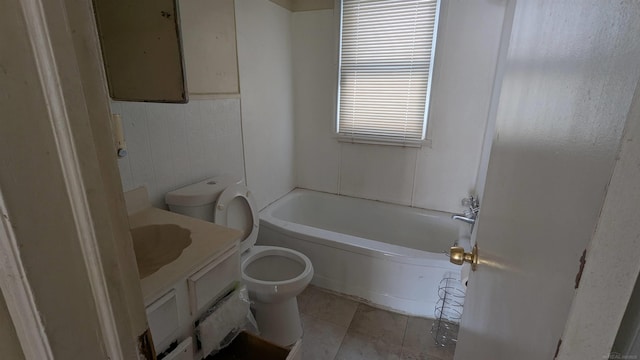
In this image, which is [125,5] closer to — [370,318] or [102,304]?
[102,304]

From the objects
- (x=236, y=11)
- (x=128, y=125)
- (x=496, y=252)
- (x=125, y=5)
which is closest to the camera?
(x=496, y=252)

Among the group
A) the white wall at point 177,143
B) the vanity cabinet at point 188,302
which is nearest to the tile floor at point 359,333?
the vanity cabinet at point 188,302

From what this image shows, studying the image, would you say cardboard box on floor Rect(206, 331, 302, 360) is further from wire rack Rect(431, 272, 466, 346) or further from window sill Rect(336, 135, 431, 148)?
window sill Rect(336, 135, 431, 148)

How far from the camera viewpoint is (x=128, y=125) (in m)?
1.30

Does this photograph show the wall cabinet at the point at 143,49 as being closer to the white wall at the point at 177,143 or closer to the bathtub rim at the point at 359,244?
the white wall at the point at 177,143

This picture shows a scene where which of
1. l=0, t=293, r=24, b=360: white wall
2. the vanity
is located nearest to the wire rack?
the vanity

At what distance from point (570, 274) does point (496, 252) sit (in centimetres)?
35

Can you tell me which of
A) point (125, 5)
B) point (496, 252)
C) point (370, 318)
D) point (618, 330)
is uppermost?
point (125, 5)

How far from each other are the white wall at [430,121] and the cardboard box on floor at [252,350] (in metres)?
1.74

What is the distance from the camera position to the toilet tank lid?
1.46m

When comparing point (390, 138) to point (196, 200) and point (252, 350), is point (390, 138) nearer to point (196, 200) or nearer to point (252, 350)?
point (196, 200)

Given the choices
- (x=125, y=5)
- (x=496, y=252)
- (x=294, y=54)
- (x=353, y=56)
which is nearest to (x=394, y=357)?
(x=496, y=252)

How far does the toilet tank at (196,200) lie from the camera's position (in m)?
1.46

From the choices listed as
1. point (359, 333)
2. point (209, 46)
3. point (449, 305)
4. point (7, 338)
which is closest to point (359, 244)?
point (359, 333)
